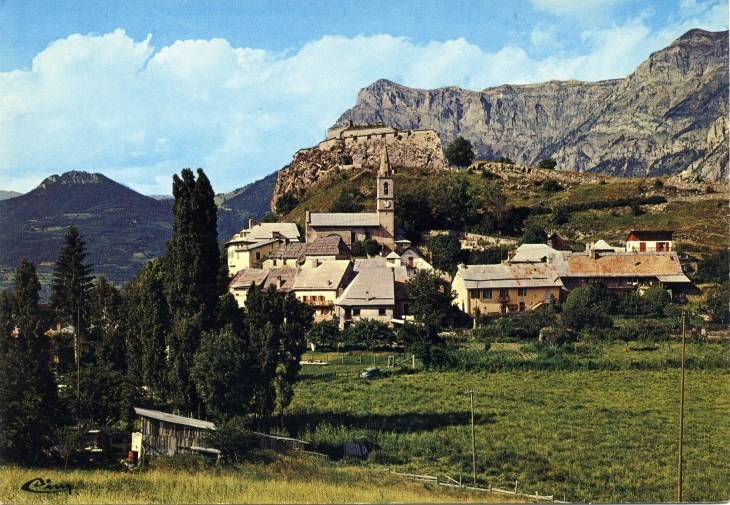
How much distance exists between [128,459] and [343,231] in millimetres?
40699

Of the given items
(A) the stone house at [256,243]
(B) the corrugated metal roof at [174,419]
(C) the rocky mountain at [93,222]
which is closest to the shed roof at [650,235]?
(A) the stone house at [256,243]

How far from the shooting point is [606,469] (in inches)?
859

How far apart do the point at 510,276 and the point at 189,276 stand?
24615 millimetres

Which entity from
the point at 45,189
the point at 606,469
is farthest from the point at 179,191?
the point at 45,189

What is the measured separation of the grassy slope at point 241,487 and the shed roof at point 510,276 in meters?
25.2

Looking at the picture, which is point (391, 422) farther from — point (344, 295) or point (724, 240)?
point (724, 240)

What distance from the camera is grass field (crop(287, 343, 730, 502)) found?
2131cm

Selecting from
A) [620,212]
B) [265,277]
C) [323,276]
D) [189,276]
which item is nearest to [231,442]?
[189,276]

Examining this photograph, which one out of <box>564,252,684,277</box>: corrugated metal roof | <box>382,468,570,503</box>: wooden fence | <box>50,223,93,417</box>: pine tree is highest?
<box>564,252,684,277</box>: corrugated metal roof

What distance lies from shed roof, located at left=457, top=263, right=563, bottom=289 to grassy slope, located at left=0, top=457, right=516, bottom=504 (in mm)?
25182

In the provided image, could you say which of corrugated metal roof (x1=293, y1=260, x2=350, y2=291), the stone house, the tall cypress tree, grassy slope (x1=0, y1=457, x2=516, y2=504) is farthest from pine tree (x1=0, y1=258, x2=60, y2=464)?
the stone house

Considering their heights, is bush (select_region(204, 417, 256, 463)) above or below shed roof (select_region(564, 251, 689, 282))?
below

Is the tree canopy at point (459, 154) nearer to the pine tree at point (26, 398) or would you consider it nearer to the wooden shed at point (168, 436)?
the pine tree at point (26, 398)

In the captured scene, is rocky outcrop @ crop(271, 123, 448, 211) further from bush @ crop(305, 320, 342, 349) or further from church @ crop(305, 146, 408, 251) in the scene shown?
bush @ crop(305, 320, 342, 349)
